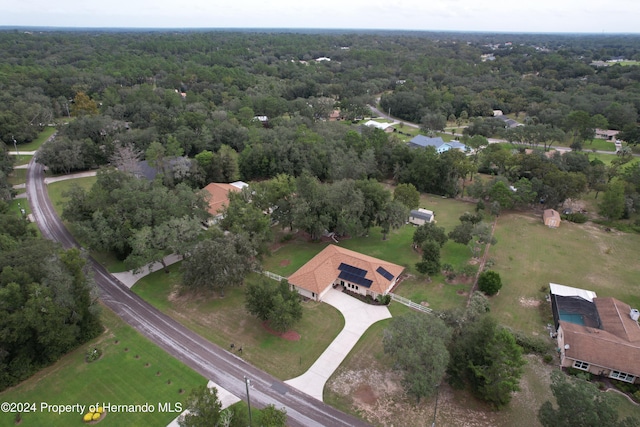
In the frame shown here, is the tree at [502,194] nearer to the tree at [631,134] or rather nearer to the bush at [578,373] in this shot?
the bush at [578,373]

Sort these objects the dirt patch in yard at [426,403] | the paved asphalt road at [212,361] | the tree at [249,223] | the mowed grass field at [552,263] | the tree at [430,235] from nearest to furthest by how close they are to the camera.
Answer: the dirt patch in yard at [426,403], the paved asphalt road at [212,361], the mowed grass field at [552,263], the tree at [249,223], the tree at [430,235]

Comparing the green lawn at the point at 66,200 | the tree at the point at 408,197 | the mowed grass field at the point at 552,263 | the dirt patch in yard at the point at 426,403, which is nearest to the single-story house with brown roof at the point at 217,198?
the green lawn at the point at 66,200

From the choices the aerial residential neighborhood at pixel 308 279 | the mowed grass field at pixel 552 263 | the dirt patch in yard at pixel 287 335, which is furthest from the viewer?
the mowed grass field at pixel 552 263

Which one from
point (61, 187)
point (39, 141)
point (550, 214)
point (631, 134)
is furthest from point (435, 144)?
point (39, 141)

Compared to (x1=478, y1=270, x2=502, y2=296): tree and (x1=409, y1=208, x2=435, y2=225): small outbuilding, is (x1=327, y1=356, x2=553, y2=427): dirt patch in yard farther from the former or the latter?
(x1=409, y1=208, x2=435, y2=225): small outbuilding

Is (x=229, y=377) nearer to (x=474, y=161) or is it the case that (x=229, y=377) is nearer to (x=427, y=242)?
(x=427, y=242)

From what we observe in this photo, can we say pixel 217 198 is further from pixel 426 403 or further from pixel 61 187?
pixel 426 403

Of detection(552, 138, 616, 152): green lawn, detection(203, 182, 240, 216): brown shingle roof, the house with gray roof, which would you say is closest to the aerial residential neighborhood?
detection(203, 182, 240, 216): brown shingle roof
